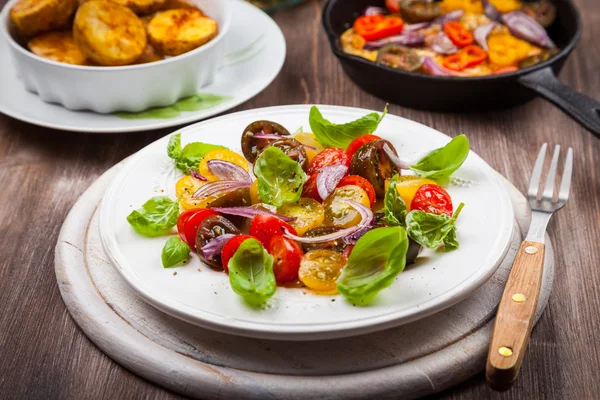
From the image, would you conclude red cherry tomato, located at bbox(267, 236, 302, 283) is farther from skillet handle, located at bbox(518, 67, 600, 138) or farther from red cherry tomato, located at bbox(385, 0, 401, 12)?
red cherry tomato, located at bbox(385, 0, 401, 12)

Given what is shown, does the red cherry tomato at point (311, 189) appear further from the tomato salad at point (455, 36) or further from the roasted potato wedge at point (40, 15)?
the roasted potato wedge at point (40, 15)

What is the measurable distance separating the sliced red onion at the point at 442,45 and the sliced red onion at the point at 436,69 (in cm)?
12

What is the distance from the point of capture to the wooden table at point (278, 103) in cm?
161

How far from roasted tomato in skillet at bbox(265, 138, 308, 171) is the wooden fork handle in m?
0.58

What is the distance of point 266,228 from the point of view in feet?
5.33

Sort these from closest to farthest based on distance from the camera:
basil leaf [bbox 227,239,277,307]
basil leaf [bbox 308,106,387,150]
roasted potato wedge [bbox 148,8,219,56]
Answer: basil leaf [bbox 227,239,277,307] → basil leaf [bbox 308,106,387,150] → roasted potato wedge [bbox 148,8,219,56]

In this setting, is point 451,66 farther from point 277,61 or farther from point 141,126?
point 141,126

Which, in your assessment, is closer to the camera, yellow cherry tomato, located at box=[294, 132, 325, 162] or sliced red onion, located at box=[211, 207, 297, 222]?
sliced red onion, located at box=[211, 207, 297, 222]

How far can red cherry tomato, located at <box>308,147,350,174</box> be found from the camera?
1876mm

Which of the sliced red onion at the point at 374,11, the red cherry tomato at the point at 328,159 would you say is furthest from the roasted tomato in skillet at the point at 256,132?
the sliced red onion at the point at 374,11

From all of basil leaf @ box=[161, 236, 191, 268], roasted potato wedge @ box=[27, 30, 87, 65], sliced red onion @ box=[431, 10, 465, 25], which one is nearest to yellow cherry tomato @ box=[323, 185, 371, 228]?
basil leaf @ box=[161, 236, 191, 268]

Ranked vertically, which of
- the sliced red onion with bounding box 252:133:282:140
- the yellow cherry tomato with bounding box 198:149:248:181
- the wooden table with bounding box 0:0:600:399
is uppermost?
the sliced red onion with bounding box 252:133:282:140

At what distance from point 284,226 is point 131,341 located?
16.8 inches

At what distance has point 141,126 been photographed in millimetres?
2340
